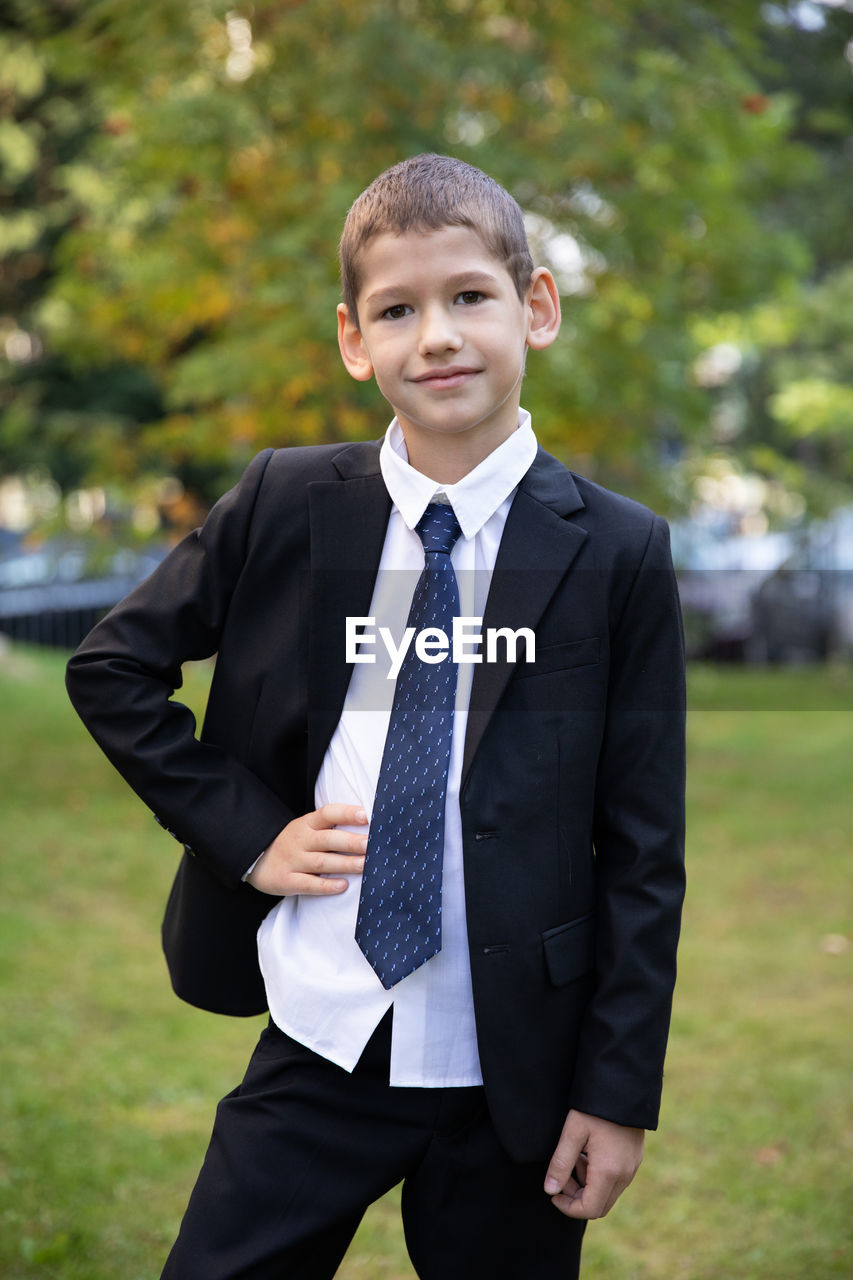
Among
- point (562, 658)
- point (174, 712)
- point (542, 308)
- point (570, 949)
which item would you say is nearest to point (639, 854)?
point (570, 949)

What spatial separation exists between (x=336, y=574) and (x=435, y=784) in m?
0.34

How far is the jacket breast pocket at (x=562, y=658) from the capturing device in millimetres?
1812

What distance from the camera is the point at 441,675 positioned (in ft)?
5.99

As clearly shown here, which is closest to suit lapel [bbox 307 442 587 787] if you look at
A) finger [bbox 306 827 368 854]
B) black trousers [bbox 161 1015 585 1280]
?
finger [bbox 306 827 368 854]

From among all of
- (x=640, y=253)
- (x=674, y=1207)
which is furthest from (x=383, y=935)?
(x=640, y=253)

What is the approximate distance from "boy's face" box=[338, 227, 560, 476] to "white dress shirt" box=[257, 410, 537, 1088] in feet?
0.31

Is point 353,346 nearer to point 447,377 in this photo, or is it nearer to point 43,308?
point 447,377

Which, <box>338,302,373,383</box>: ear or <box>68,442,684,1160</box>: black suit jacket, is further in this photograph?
<box>338,302,373,383</box>: ear

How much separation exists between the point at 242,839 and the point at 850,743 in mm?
9754

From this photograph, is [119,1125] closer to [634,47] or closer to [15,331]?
[634,47]

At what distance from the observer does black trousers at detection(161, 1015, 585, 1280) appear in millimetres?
1764

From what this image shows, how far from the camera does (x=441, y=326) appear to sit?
1747 millimetres

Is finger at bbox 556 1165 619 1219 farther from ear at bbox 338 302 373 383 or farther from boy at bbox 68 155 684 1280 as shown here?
ear at bbox 338 302 373 383

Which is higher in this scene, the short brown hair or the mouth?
the short brown hair
